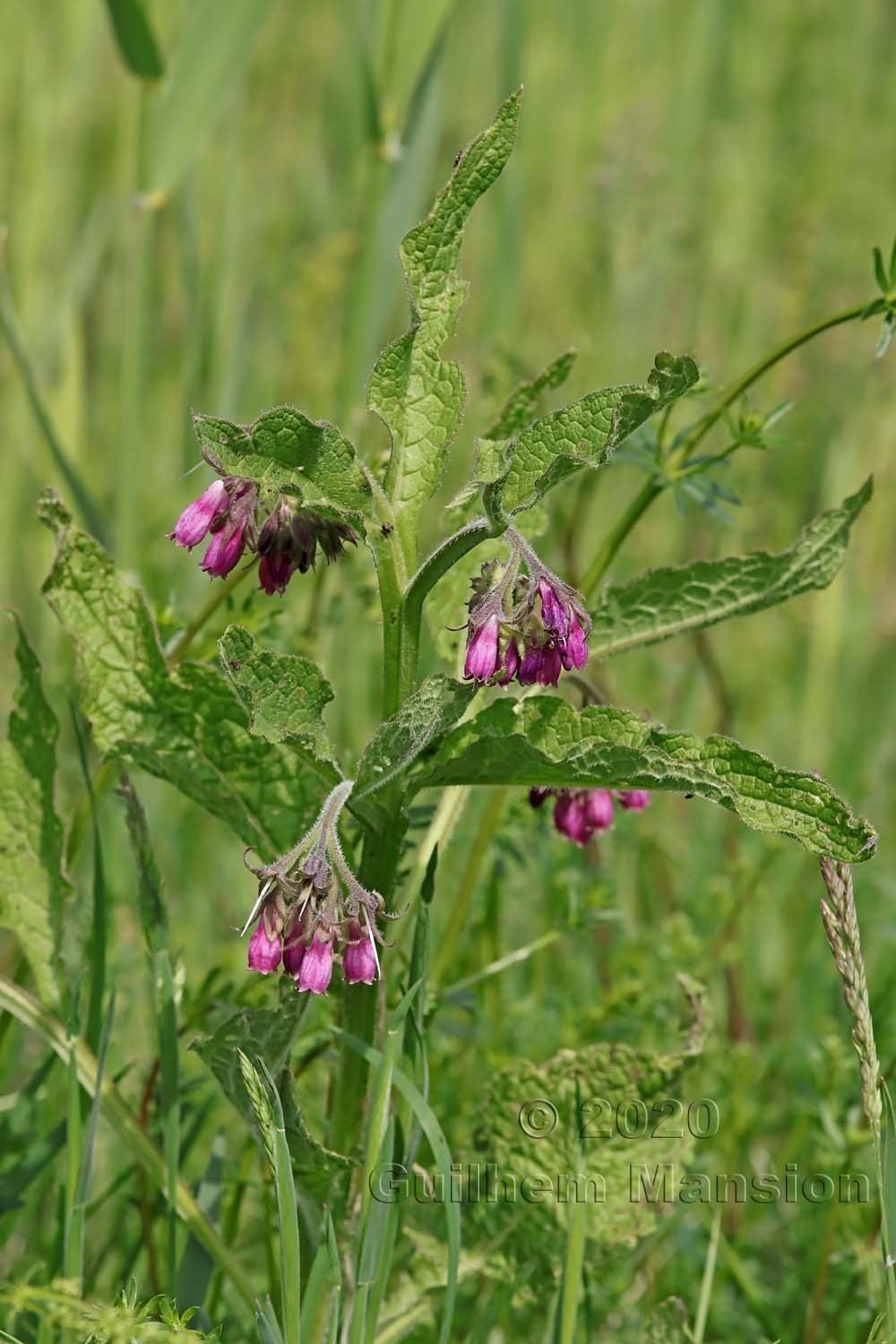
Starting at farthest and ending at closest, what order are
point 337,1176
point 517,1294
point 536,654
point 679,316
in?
point 679,316, point 517,1294, point 337,1176, point 536,654

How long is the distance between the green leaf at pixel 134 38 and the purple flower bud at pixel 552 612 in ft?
6.02

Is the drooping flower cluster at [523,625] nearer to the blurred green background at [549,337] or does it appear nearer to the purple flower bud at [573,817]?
the purple flower bud at [573,817]

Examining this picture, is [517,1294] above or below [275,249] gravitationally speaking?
below

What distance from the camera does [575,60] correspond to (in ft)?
21.9

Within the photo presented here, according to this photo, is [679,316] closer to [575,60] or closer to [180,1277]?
[575,60]

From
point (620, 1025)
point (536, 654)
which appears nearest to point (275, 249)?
point (620, 1025)

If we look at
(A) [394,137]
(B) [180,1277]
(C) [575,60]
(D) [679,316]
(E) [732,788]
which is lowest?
(B) [180,1277]

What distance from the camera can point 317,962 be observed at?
1483 mm

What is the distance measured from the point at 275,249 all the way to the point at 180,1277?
5074 mm

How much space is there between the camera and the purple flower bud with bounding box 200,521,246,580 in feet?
5.52

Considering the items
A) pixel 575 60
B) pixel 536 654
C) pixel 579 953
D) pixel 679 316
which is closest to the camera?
pixel 536 654

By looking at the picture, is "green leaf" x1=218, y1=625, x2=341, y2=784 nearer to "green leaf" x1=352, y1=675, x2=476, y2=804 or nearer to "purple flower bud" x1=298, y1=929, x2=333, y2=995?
"green leaf" x1=352, y1=675, x2=476, y2=804

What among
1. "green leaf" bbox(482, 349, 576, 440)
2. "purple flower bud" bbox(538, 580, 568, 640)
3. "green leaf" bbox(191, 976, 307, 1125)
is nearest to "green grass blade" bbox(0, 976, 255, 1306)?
"green leaf" bbox(191, 976, 307, 1125)

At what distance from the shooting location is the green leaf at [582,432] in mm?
1389
